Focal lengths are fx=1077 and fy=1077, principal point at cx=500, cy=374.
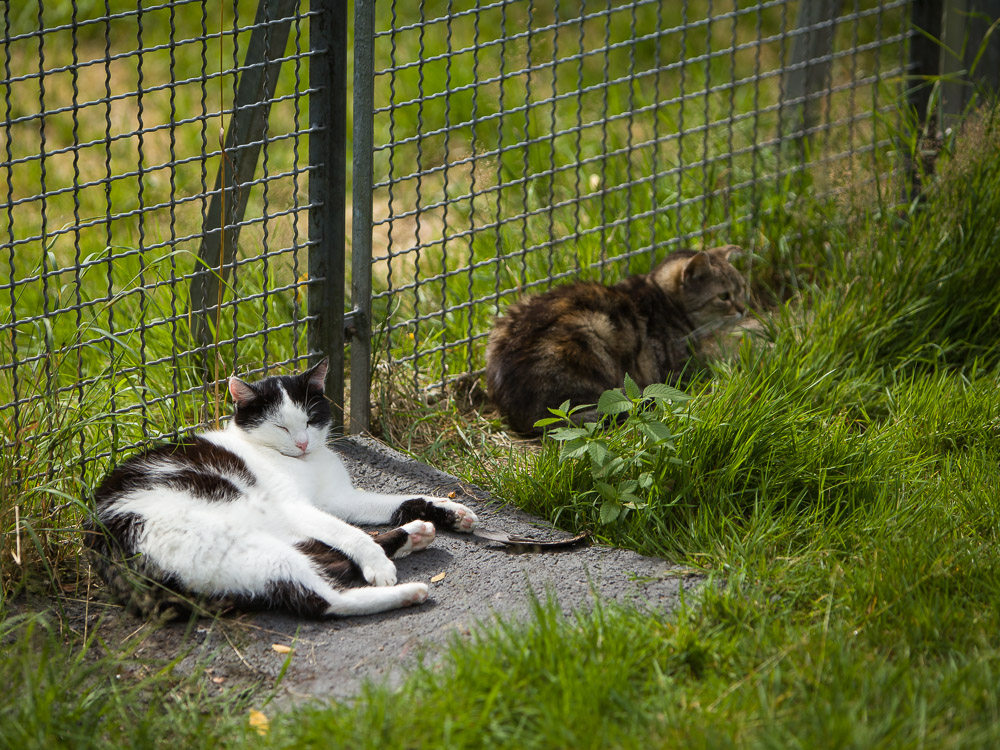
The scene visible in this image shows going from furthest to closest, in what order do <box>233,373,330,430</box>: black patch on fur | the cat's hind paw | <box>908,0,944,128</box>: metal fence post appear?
<box>908,0,944,128</box>: metal fence post < <box>233,373,330,430</box>: black patch on fur < the cat's hind paw

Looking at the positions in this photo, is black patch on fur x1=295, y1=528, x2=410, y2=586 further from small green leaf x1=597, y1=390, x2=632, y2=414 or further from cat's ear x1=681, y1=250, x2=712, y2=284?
cat's ear x1=681, y1=250, x2=712, y2=284

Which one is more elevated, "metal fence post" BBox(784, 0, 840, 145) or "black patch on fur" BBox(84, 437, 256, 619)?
"metal fence post" BBox(784, 0, 840, 145)

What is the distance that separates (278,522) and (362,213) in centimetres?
129

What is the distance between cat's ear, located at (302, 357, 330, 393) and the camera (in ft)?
11.5

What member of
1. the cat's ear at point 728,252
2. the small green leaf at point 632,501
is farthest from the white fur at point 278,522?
the cat's ear at point 728,252

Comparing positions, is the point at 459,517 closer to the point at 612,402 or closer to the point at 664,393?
the point at 612,402

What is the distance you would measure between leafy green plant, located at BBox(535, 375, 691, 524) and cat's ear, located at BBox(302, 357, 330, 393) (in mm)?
739

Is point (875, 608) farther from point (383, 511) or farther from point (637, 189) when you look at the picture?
point (637, 189)

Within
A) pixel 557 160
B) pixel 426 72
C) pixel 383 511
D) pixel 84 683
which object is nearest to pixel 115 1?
pixel 426 72

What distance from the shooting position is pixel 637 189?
18.7ft

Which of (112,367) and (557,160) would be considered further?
(557,160)

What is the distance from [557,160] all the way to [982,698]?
4391 millimetres

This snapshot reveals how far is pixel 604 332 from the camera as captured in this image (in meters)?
4.29

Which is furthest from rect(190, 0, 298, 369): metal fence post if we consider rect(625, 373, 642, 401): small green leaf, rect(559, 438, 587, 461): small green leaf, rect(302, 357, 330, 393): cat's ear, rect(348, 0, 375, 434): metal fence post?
rect(625, 373, 642, 401): small green leaf
